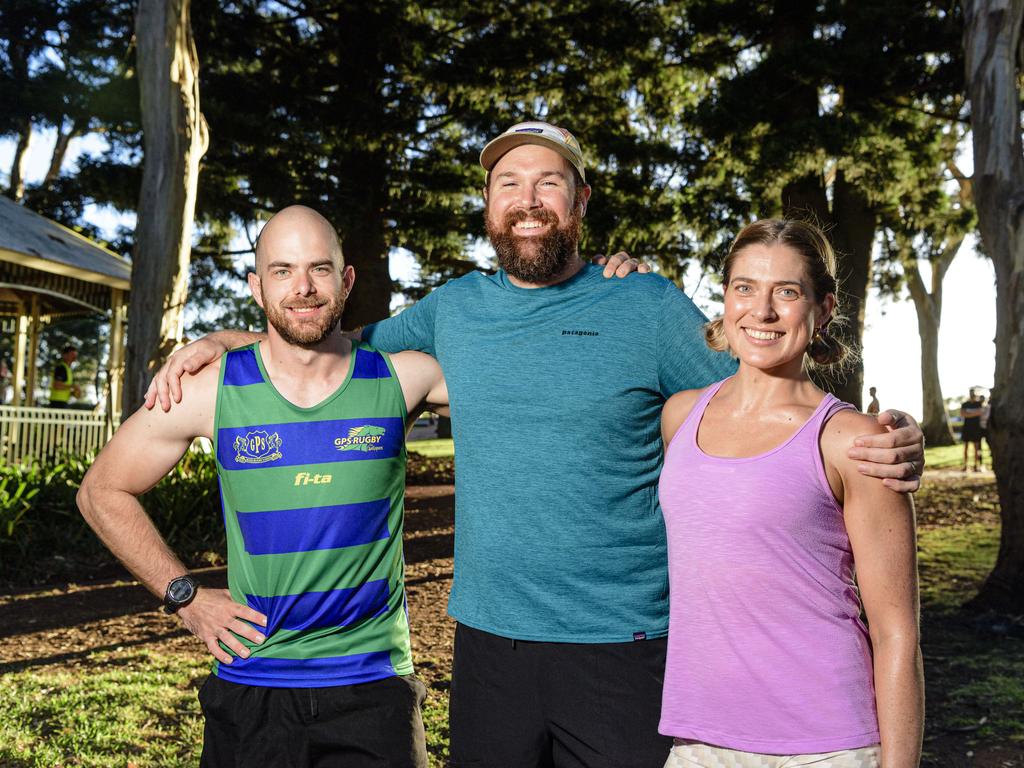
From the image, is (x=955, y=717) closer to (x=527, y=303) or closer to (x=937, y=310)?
(x=527, y=303)

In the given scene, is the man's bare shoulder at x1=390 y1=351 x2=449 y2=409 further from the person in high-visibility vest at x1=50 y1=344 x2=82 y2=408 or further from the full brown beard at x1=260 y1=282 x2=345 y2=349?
the person in high-visibility vest at x1=50 y1=344 x2=82 y2=408

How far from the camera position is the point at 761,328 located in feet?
7.79

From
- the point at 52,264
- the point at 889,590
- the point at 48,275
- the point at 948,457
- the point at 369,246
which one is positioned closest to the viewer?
the point at 889,590

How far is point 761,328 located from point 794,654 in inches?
30.4

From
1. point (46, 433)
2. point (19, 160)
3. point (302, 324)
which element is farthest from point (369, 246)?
point (19, 160)

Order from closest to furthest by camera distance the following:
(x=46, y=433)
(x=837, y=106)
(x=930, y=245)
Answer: (x=837, y=106), (x=46, y=433), (x=930, y=245)

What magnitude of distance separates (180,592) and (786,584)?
6.01 ft

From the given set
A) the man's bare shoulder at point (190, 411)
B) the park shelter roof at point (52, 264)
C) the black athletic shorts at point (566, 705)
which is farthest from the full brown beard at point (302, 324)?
the park shelter roof at point (52, 264)

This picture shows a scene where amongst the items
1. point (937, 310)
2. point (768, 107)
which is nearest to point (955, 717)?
point (768, 107)

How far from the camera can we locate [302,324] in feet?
9.64

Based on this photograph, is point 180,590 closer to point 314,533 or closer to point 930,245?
point 314,533

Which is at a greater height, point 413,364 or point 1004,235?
point 1004,235

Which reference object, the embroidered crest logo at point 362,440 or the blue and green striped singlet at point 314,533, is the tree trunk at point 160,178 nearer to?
the blue and green striped singlet at point 314,533

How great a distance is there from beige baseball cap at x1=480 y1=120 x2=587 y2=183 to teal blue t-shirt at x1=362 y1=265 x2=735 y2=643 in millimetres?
453
